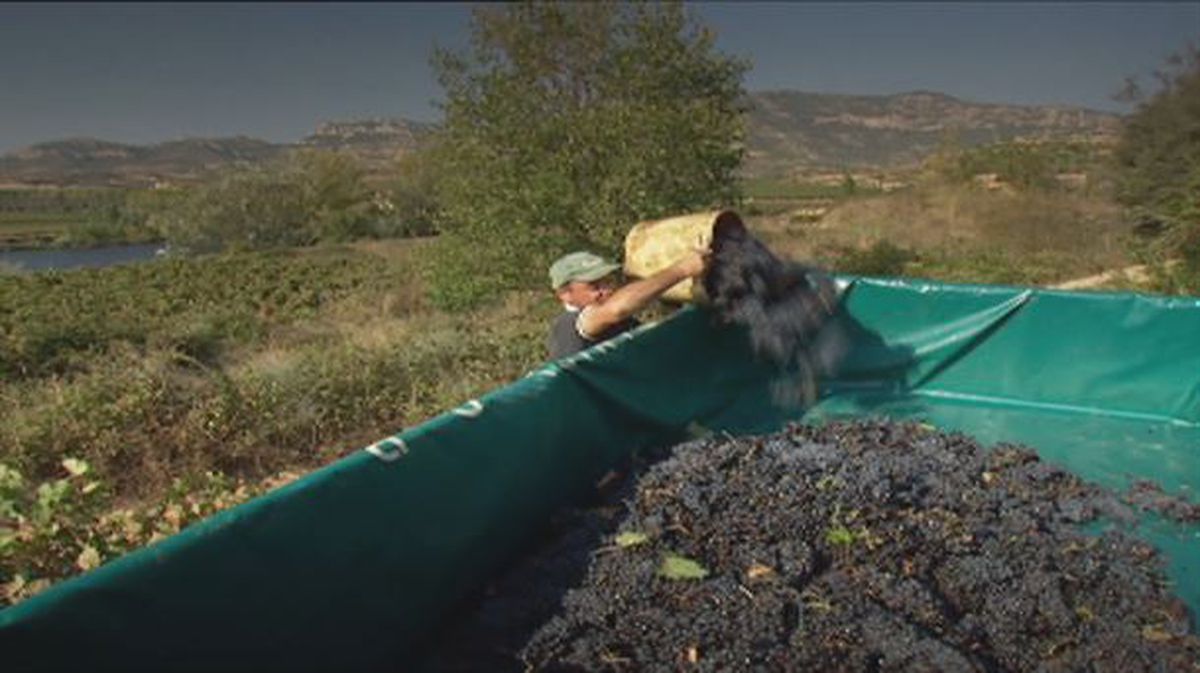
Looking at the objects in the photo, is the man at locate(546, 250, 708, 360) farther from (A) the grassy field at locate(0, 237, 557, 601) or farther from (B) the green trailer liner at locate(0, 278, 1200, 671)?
(A) the grassy field at locate(0, 237, 557, 601)

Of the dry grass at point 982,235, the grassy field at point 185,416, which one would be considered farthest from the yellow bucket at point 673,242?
the dry grass at point 982,235

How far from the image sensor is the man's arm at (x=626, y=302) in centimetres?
470

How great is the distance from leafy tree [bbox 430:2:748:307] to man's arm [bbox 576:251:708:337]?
19.5 feet

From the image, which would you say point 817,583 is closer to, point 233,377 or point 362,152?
point 233,377

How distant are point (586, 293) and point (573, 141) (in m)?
6.78

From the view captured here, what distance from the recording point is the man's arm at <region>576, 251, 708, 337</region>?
15.4ft

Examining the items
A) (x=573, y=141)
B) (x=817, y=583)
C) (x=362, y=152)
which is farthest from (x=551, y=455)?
(x=362, y=152)

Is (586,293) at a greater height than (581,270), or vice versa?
(581,270)

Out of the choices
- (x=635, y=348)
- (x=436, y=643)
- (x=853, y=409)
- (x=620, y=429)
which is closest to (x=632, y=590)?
(x=436, y=643)

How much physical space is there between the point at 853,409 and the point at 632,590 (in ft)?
11.7

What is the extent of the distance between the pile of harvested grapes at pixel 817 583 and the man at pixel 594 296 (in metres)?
1.08

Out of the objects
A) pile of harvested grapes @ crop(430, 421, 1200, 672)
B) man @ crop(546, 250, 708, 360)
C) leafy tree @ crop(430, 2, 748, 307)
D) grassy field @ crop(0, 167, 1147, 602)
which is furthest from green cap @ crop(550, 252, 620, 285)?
leafy tree @ crop(430, 2, 748, 307)

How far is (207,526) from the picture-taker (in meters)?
2.09

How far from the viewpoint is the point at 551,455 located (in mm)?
3678
